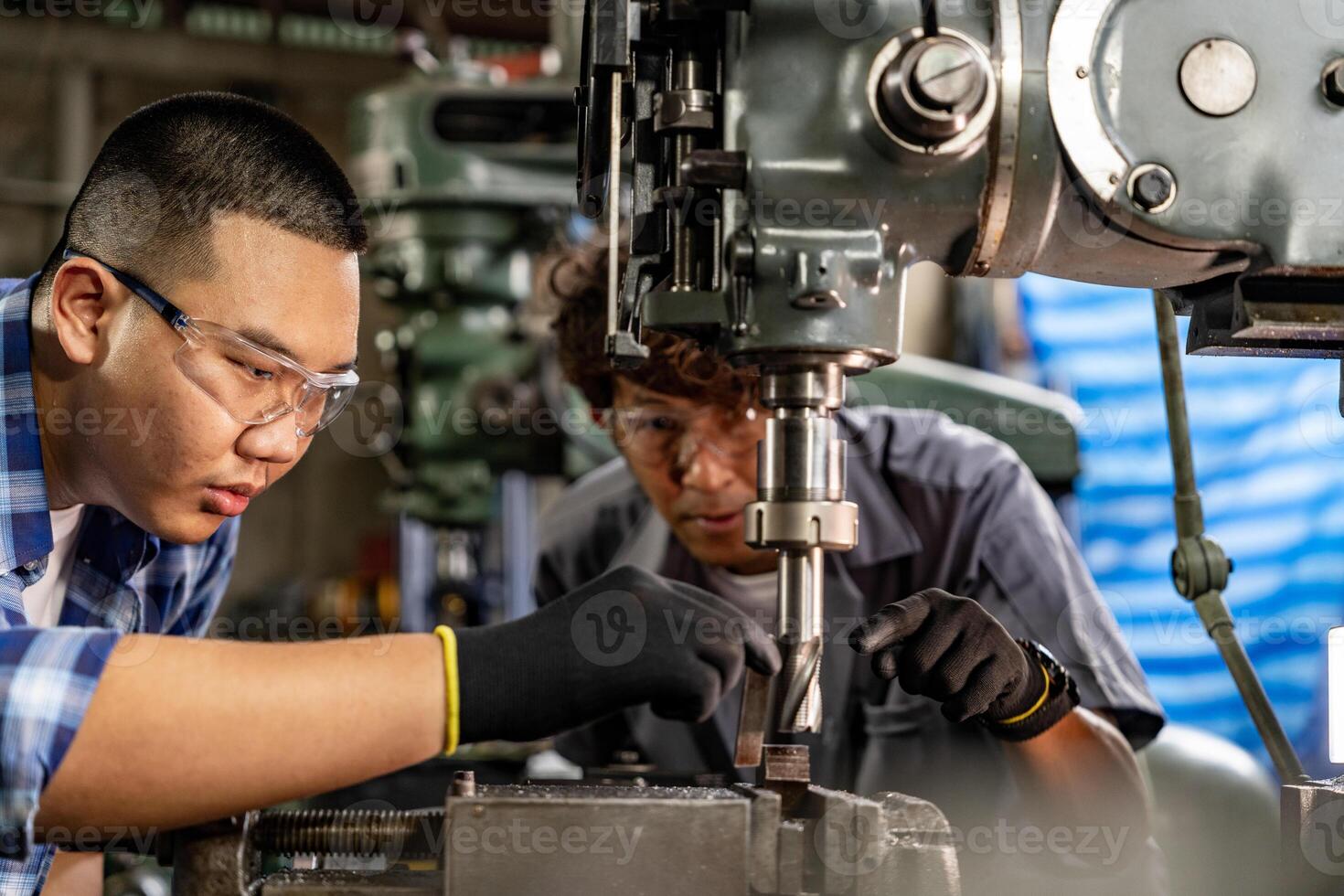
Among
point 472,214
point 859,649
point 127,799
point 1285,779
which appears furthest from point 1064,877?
point 472,214

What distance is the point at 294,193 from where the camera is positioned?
1237 mm

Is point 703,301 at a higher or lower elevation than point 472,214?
lower

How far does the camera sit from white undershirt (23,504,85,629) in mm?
1375

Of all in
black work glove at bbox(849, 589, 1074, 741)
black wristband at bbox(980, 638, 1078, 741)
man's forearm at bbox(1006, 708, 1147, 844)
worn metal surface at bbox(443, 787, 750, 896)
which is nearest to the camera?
worn metal surface at bbox(443, 787, 750, 896)

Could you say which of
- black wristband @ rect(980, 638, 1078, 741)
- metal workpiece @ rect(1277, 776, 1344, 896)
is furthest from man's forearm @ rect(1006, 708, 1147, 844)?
metal workpiece @ rect(1277, 776, 1344, 896)

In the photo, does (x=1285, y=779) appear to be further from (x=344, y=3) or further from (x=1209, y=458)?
(x=344, y=3)

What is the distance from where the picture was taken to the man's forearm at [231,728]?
0.88 metres

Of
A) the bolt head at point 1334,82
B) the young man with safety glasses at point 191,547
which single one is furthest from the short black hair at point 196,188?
the bolt head at point 1334,82

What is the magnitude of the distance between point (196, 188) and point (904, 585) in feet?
3.74

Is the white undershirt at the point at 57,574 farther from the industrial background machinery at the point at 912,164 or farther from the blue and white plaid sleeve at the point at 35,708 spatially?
the industrial background machinery at the point at 912,164

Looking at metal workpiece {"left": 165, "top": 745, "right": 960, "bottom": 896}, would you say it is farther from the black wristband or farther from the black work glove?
the black wristband

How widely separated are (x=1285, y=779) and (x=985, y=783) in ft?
2.06

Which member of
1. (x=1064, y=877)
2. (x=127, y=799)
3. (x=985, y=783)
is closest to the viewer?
(x=127, y=799)

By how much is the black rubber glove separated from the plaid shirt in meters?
0.27
